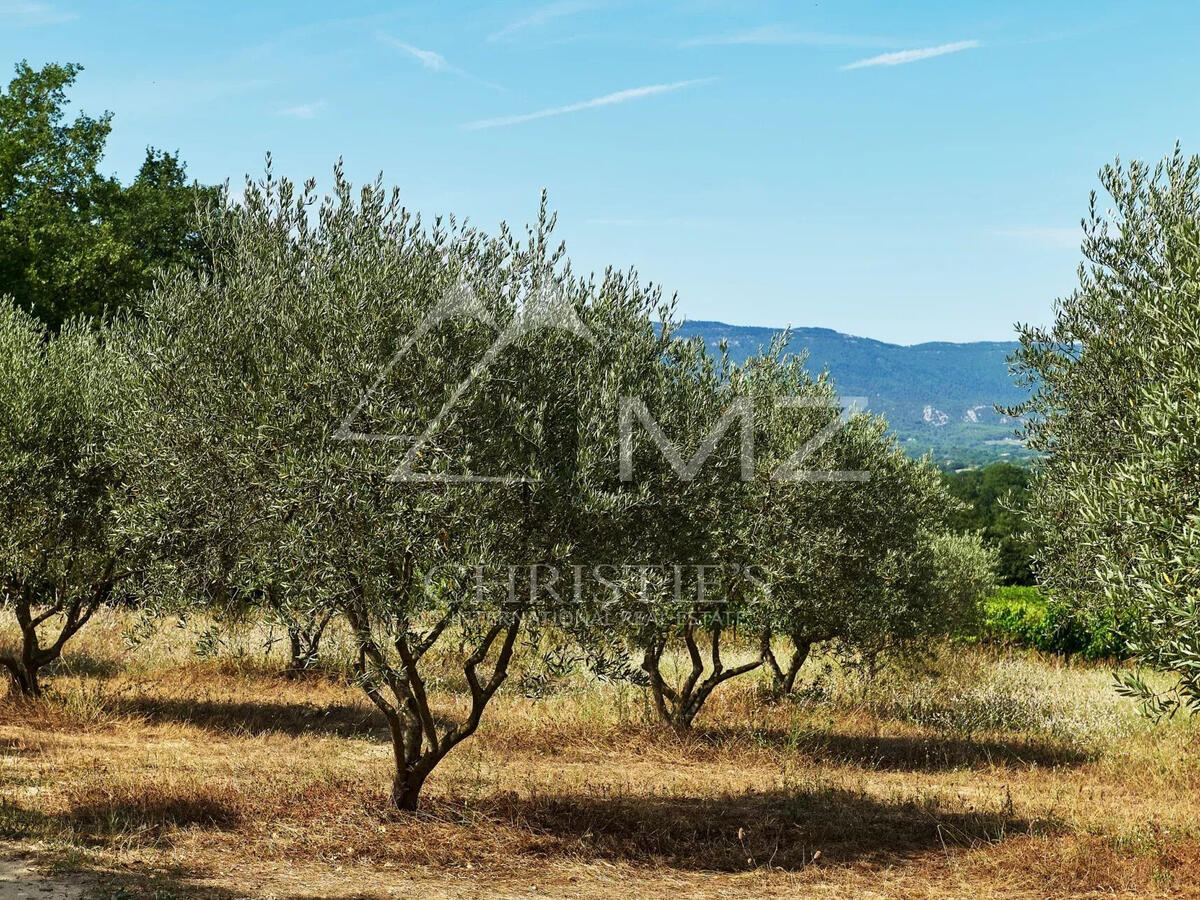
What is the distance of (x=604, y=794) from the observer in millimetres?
14617

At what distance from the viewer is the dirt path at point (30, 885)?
31.5 feet

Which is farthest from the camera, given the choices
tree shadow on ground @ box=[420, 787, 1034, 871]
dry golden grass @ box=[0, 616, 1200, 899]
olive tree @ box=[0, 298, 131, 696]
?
olive tree @ box=[0, 298, 131, 696]

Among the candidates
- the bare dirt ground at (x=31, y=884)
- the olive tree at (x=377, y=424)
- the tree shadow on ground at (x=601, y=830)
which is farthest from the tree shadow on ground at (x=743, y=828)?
the bare dirt ground at (x=31, y=884)

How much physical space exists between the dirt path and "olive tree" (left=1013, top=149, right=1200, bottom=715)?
33.1ft

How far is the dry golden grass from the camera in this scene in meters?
11.4

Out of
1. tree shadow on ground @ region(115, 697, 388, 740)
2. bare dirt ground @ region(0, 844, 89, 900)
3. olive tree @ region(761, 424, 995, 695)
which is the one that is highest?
olive tree @ region(761, 424, 995, 695)

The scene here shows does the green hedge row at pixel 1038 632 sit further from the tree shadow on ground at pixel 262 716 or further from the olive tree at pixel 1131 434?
the tree shadow on ground at pixel 262 716

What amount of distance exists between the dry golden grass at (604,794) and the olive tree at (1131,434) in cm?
277

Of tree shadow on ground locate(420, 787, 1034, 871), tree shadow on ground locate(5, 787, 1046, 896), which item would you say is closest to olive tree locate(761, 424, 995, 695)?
tree shadow on ground locate(420, 787, 1034, 871)

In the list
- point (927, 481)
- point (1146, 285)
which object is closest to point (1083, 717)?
point (927, 481)

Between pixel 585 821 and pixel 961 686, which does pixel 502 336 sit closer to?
pixel 585 821
